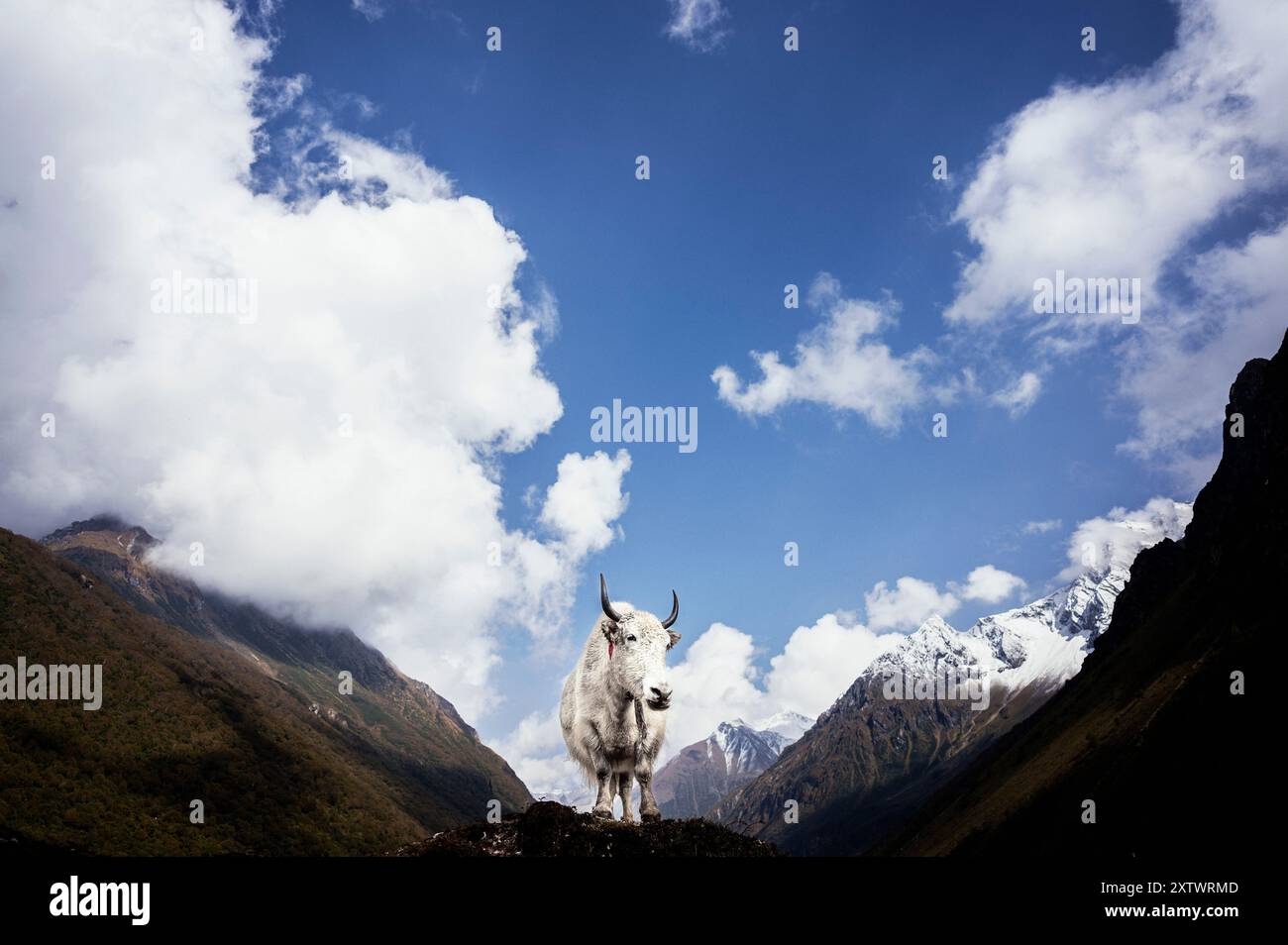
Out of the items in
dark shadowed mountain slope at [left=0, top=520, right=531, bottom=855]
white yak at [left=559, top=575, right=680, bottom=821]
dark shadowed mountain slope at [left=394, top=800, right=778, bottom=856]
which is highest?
white yak at [left=559, top=575, right=680, bottom=821]

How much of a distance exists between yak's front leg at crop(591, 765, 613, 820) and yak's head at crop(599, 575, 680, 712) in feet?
7.30

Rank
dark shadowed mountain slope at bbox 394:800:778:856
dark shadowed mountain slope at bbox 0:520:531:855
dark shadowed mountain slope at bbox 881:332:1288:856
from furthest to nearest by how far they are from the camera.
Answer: dark shadowed mountain slope at bbox 0:520:531:855
dark shadowed mountain slope at bbox 881:332:1288:856
dark shadowed mountain slope at bbox 394:800:778:856

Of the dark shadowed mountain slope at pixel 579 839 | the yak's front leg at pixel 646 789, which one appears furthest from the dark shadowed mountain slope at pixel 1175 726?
the dark shadowed mountain slope at pixel 579 839

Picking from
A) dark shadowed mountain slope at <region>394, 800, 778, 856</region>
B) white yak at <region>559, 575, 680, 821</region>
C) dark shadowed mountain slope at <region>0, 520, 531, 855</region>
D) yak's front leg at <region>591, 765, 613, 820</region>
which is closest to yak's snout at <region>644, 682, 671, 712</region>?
white yak at <region>559, 575, 680, 821</region>

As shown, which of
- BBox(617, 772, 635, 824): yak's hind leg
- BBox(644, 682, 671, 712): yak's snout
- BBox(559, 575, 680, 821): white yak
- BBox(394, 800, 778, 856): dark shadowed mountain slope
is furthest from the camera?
BBox(617, 772, 635, 824): yak's hind leg

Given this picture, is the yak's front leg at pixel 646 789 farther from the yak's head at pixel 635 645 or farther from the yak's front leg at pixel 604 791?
the yak's head at pixel 635 645

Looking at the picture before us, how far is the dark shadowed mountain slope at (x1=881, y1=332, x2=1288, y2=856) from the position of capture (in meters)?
87.2

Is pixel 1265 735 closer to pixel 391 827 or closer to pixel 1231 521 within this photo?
pixel 1231 521

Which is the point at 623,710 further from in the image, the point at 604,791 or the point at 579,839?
the point at 579,839

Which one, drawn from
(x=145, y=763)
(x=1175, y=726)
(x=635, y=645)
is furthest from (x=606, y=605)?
(x=145, y=763)

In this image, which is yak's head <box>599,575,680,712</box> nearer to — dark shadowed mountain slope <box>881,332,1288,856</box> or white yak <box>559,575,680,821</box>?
white yak <box>559,575,680,821</box>
